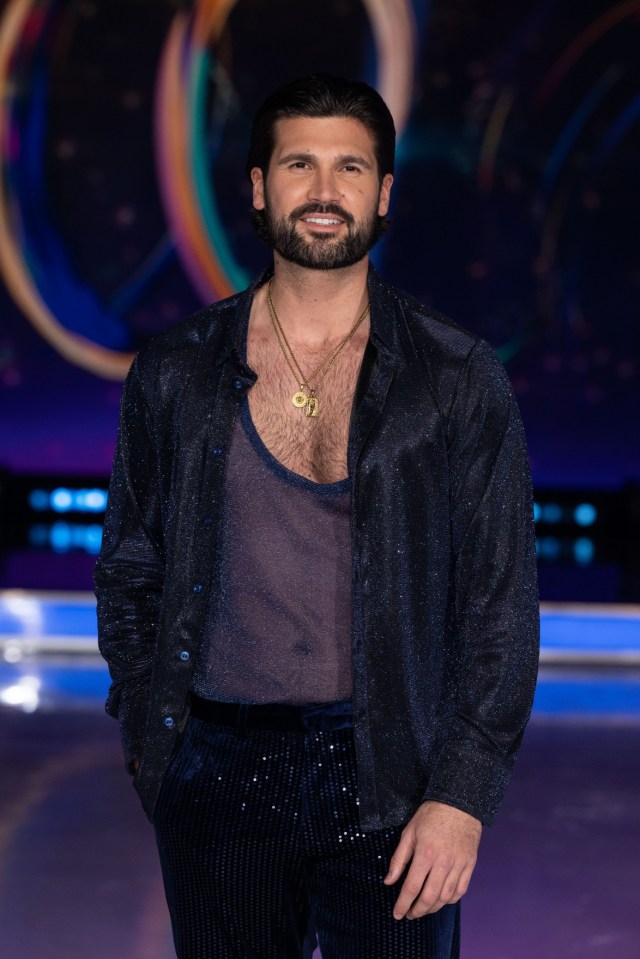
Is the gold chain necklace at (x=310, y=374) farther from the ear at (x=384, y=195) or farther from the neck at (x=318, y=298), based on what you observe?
the ear at (x=384, y=195)

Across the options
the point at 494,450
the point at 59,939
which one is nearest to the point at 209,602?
the point at 494,450

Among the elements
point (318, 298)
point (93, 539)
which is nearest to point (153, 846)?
point (318, 298)

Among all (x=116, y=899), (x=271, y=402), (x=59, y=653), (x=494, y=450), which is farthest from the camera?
(x=59, y=653)

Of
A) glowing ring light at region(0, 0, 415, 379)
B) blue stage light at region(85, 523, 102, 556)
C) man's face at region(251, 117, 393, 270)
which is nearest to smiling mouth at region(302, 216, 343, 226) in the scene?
man's face at region(251, 117, 393, 270)

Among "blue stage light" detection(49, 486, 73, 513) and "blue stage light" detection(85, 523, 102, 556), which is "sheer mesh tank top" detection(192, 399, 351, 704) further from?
"blue stage light" detection(49, 486, 73, 513)

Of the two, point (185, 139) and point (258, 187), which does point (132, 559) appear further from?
point (185, 139)

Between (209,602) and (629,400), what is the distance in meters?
7.43

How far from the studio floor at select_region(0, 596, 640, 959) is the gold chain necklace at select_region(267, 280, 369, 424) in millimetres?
1524

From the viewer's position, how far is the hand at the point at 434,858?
4.57 ft

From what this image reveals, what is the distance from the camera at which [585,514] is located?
883 cm

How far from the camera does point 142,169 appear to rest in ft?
28.1

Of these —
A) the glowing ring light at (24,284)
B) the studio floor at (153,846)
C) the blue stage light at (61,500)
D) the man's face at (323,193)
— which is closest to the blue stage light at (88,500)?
the blue stage light at (61,500)

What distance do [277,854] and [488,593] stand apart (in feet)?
1.23

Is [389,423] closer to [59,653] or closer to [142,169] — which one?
[59,653]
